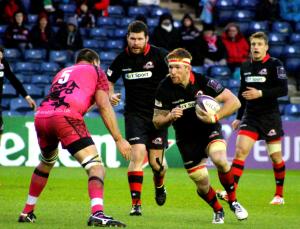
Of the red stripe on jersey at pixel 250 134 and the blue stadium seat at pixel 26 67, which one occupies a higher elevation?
the blue stadium seat at pixel 26 67

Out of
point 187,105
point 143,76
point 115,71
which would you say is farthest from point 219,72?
point 187,105

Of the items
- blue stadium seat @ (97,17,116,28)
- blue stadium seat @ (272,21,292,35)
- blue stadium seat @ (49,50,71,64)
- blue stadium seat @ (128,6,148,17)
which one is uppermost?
blue stadium seat @ (128,6,148,17)

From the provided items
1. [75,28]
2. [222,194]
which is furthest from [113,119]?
[75,28]

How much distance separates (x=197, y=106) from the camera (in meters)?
11.1

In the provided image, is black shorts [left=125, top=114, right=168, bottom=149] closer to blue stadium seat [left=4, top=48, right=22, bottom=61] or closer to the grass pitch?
the grass pitch

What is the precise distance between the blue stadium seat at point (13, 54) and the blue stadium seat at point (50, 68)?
76cm

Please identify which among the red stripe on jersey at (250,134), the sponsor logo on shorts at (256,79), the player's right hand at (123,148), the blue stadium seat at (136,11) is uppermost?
the blue stadium seat at (136,11)

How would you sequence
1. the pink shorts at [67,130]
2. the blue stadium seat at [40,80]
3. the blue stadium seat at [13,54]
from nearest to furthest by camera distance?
1. the pink shorts at [67,130]
2. the blue stadium seat at [40,80]
3. the blue stadium seat at [13,54]

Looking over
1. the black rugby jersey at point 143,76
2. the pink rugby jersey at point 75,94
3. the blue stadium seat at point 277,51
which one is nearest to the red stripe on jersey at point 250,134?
the black rugby jersey at point 143,76

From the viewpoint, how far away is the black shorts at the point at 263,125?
46.5ft

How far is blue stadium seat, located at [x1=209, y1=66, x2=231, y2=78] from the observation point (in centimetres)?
2336

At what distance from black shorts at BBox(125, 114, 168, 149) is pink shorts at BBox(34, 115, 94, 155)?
2.33 m

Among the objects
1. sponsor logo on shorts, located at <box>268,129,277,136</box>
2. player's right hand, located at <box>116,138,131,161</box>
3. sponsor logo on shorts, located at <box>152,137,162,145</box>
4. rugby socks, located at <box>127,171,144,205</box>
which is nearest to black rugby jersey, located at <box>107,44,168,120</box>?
sponsor logo on shorts, located at <box>152,137,162,145</box>

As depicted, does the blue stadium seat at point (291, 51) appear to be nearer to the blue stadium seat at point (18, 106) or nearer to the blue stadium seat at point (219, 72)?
the blue stadium seat at point (219, 72)
